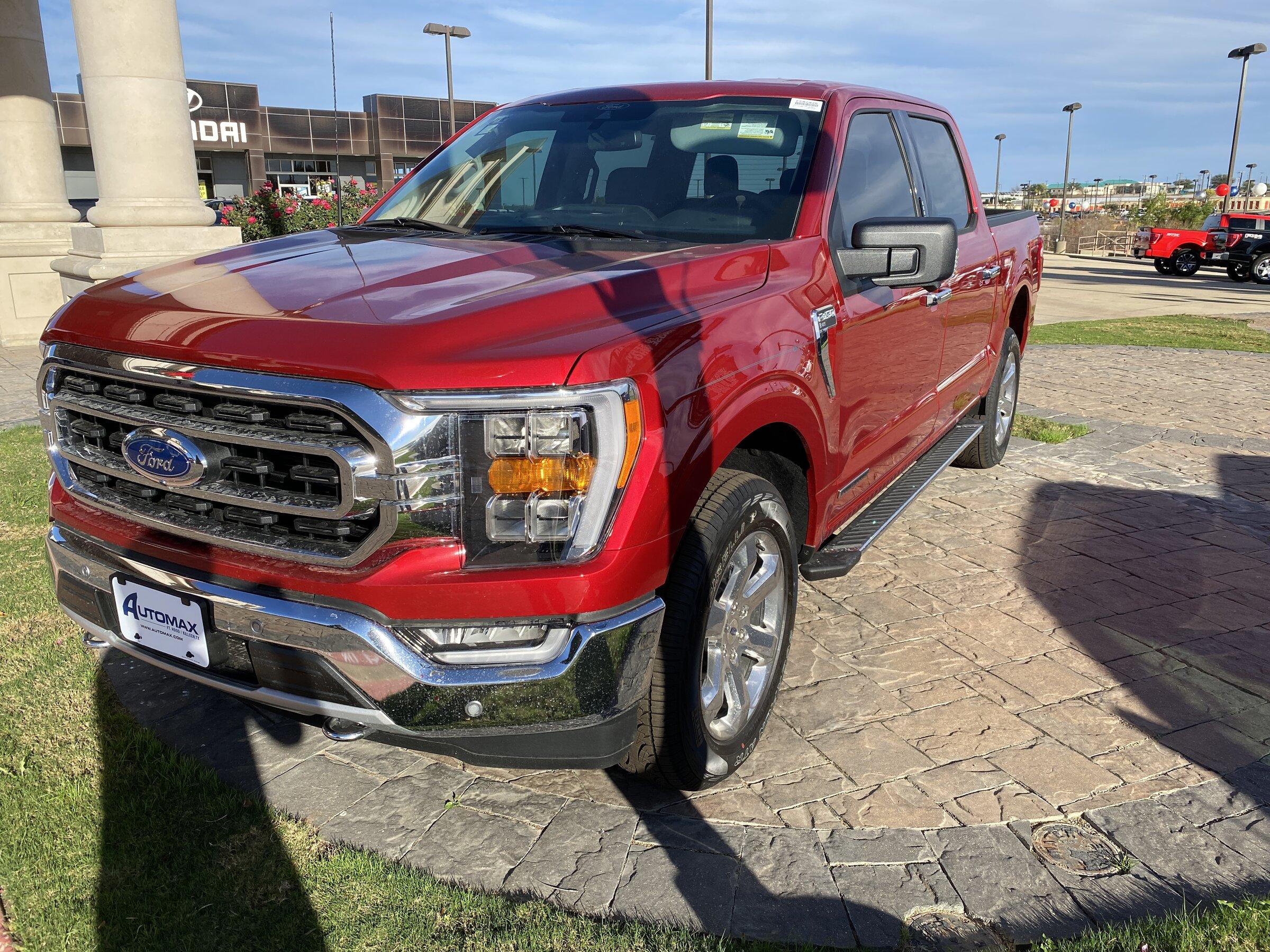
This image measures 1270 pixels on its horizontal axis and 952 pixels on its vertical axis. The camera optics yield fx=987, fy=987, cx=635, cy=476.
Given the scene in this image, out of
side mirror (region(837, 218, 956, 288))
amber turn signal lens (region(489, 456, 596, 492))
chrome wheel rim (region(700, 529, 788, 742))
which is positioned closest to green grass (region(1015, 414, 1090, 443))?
side mirror (region(837, 218, 956, 288))

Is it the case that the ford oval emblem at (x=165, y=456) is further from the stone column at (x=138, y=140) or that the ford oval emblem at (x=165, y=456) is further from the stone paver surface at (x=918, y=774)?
the stone column at (x=138, y=140)

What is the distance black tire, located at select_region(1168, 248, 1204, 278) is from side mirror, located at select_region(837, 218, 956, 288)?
2728 cm

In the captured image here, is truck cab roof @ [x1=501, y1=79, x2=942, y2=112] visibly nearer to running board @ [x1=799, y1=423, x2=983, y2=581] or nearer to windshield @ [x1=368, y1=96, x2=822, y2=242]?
windshield @ [x1=368, y1=96, x2=822, y2=242]

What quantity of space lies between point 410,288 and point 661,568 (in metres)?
0.96

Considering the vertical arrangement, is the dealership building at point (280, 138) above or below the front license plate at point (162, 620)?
above

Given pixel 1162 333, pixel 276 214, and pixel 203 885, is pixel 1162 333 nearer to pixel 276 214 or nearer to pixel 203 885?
pixel 276 214

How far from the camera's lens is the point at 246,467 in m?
2.32

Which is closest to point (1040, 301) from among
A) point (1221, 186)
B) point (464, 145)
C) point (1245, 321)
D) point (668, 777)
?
point (1245, 321)

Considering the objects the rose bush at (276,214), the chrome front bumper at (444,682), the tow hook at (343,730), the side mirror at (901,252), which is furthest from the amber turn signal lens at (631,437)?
the rose bush at (276,214)

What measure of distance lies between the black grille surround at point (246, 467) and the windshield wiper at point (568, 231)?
4.45 feet

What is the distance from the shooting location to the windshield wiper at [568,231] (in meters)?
3.27

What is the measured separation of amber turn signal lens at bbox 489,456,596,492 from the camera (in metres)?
2.15

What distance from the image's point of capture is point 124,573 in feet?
8.46

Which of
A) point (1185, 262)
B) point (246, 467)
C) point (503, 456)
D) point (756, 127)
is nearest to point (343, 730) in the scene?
point (246, 467)
